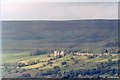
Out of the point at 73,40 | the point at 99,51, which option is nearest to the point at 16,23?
the point at 73,40

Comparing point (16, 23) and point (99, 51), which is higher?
point (16, 23)

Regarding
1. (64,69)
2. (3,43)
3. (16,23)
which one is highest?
(16,23)

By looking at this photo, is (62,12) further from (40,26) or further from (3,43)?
(3,43)

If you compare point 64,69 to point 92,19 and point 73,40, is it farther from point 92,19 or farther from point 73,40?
point 92,19

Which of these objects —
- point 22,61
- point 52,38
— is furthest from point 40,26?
point 22,61

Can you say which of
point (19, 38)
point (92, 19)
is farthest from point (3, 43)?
point (92, 19)

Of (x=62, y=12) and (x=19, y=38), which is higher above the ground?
(x=62, y=12)

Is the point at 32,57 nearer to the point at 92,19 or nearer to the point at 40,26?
the point at 40,26
